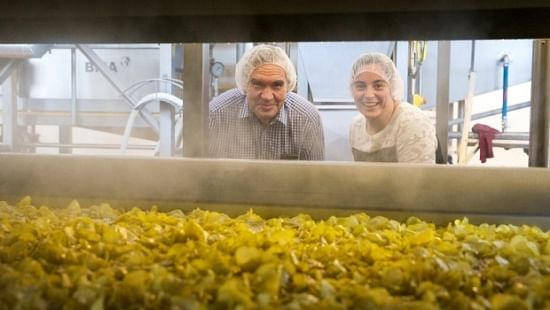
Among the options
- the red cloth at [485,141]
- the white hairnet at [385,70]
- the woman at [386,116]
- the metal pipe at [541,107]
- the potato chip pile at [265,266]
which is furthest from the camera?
the red cloth at [485,141]

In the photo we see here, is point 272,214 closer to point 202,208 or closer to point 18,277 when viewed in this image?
point 202,208

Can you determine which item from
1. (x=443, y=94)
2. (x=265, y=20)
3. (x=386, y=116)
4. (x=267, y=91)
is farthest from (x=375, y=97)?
(x=265, y=20)

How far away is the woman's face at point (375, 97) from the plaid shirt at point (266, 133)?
0.23 meters

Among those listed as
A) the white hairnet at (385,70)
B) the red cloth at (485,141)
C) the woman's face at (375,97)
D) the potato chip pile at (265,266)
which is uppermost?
the white hairnet at (385,70)

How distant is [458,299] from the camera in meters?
0.68

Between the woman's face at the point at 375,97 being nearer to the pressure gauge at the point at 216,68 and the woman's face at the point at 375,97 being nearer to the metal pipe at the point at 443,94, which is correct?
the metal pipe at the point at 443,94

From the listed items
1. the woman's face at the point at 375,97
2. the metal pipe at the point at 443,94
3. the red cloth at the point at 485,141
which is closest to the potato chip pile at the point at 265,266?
the woman's face at the point at 375,97

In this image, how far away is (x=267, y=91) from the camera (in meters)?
2.36

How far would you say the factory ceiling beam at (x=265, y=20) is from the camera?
786 millimetres

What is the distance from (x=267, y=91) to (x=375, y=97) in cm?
45

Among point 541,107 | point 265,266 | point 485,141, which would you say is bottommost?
point 265,266

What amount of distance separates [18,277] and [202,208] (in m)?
0.70

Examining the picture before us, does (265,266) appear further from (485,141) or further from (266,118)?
(485,141)

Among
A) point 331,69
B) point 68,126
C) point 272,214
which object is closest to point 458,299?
point 272,214
